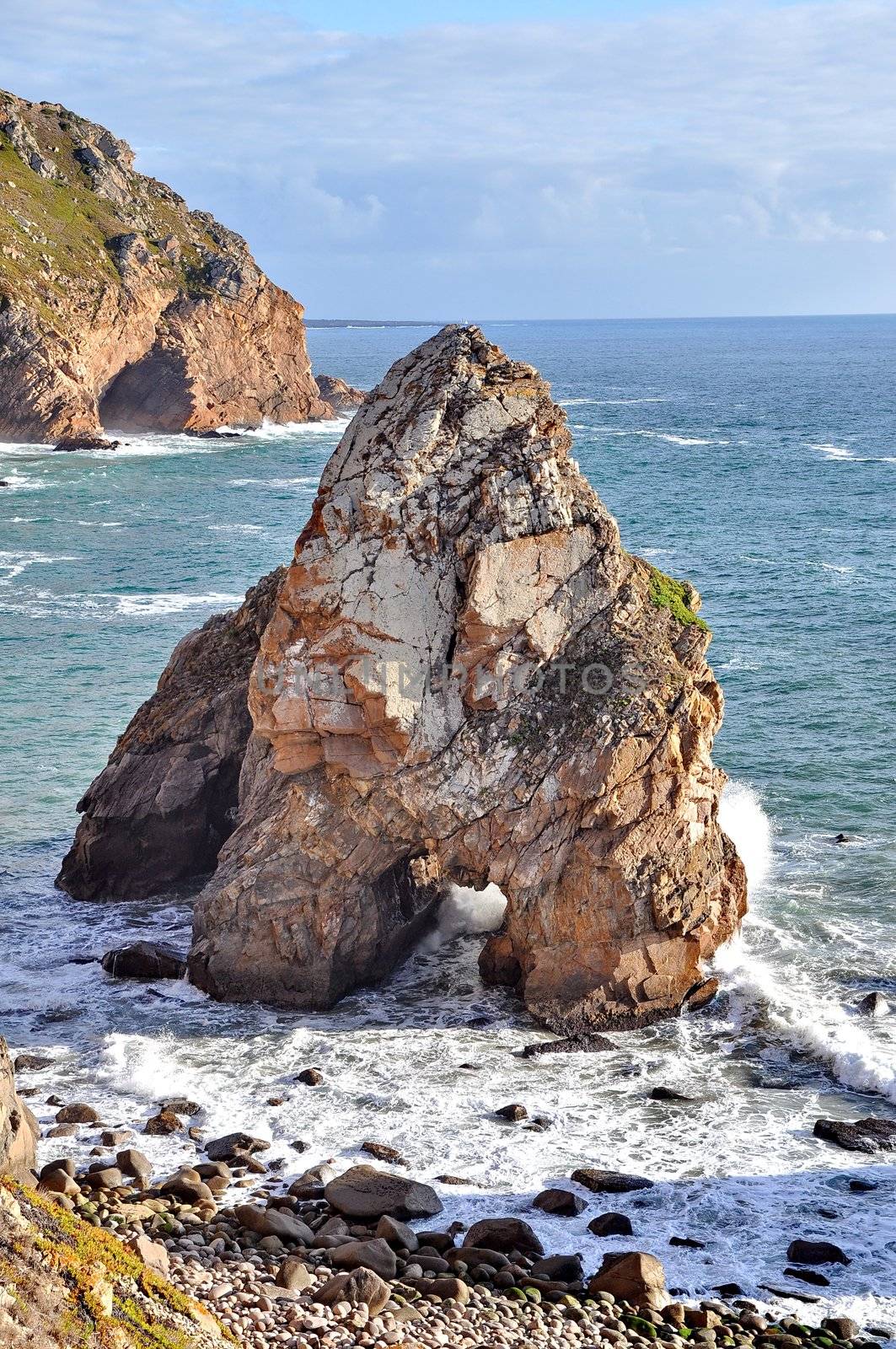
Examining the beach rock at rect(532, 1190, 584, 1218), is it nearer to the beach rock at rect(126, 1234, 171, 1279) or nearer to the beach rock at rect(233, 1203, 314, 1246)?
the beach rock at rect(233, 1203, 314, 1246)

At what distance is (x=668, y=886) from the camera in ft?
84.5

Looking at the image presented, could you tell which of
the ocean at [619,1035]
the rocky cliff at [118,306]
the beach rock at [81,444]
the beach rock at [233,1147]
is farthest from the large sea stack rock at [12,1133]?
the beach rock at [81,444]

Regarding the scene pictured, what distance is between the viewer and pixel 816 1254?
18.5 m

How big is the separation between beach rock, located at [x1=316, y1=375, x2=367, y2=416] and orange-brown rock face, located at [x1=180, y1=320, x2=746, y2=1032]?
370 feet

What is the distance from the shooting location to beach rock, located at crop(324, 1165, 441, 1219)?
19125 millimetres

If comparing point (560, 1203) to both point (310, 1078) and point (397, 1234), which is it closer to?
point (397, 1234)

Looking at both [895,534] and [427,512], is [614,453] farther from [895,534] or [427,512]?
[427,512]

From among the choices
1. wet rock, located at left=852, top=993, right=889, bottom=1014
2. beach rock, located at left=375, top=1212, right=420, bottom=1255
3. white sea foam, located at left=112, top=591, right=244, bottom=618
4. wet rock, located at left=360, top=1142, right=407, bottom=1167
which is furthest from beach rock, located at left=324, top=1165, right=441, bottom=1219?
white sea foam, located at left=112, top=591, right=244, bottom=618

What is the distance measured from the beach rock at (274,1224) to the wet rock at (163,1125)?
10.0 feet

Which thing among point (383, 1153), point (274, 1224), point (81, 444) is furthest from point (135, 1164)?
point (81, 444)

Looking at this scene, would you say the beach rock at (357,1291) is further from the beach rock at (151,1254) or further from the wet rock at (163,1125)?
the wet rock at (163,1125)

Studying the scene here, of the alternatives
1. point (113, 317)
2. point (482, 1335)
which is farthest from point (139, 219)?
point (482, 1335)

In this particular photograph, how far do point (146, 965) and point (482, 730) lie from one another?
846 cm

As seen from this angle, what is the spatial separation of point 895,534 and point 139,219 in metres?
80.4
